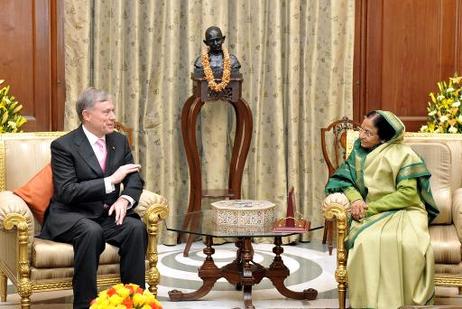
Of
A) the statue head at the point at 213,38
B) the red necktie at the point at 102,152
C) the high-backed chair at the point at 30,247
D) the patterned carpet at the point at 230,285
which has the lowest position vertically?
the patterned carpet at the point at 230,285

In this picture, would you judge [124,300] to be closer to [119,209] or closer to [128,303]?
[128,303]

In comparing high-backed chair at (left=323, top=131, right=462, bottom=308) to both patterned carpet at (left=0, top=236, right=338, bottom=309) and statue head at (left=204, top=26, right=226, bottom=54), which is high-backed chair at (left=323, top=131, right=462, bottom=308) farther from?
statue head at (left=204, top=26, right=226, bottom=54)

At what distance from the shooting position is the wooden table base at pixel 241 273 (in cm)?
485

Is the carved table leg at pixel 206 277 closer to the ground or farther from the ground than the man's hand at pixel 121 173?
closer to the ground

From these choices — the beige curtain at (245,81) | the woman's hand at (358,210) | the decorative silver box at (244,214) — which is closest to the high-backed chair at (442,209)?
the woman's hand at (358,210)

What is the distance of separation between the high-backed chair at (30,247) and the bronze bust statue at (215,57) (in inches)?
61.3

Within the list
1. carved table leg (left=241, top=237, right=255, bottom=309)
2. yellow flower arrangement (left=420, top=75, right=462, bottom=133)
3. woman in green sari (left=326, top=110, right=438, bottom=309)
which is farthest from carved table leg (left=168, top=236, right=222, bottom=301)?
yellow flower arrangement (left=420, top=75, right=462, bottom=133)

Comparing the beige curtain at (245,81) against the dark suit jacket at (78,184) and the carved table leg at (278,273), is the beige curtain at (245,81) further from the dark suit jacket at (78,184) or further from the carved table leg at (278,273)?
the dark suit jacket at (78,184)

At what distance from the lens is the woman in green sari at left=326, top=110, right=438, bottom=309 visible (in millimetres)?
4410

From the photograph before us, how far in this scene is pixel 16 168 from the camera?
482cm

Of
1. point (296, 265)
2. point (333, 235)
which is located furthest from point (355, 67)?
point (296, 265)

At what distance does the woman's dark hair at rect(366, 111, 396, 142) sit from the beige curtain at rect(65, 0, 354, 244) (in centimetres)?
187

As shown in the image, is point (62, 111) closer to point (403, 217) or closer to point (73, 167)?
point (73, 167)

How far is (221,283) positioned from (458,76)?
103 inches
